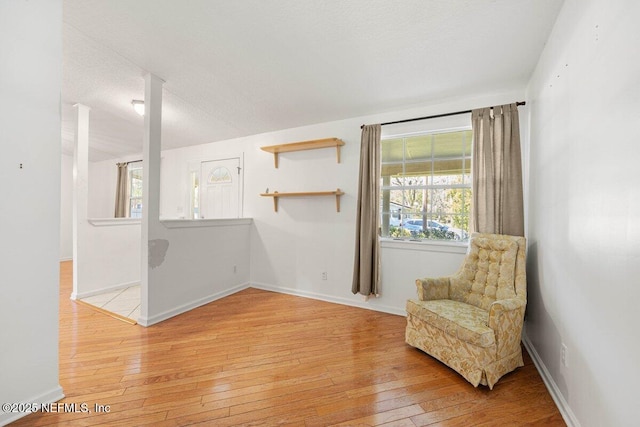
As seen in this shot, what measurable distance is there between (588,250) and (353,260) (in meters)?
2.22

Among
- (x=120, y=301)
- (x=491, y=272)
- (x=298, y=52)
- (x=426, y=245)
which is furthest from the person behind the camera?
(x=120, y=301)

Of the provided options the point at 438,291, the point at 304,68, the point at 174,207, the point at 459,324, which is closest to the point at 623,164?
the point at 459,324

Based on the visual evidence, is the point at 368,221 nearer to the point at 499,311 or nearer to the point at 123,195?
the point at 499,311

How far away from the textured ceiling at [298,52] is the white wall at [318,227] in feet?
1.42

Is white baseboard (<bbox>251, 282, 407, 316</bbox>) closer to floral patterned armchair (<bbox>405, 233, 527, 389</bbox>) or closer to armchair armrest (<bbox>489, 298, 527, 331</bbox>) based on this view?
floral patterned armchair (<bbox>405, 233, 527, 389</bbox>)

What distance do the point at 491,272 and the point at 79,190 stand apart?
4.75 m

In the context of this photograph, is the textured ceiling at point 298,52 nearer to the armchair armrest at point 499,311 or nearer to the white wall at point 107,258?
the white wall at point 107,258

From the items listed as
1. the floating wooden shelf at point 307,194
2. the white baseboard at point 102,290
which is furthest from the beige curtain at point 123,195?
the floating wooden shelf at point 307,194

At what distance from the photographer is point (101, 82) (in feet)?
8.32

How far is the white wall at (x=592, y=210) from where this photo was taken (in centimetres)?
98

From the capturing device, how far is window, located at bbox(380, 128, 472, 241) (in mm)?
2802

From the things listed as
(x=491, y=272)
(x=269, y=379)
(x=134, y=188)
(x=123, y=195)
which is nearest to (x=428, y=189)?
(x=491, y=272)

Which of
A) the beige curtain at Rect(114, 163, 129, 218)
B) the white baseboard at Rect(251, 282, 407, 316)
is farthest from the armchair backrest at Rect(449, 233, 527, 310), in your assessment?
the beige curtain at Rect(114, 163, 129, 218)

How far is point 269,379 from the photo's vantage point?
176cm
